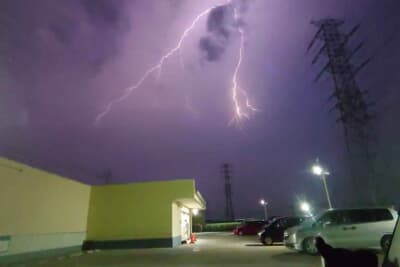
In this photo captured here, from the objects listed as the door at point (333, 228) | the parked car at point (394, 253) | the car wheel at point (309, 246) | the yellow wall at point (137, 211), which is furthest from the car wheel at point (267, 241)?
the parked car at point (394, 253)

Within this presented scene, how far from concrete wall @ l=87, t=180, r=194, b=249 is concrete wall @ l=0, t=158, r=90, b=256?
131 cm

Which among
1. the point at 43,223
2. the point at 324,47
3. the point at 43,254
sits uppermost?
the point at 324,47

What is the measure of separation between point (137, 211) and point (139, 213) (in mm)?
171

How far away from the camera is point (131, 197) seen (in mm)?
16828

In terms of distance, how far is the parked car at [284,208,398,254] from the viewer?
9.62 meters

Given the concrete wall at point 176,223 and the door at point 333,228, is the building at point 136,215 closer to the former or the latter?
the concrete wall at point 176,223

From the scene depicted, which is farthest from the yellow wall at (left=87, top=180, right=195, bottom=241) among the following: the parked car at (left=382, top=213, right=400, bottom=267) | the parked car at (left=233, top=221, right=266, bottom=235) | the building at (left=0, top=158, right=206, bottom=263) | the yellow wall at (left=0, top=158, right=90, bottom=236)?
the parked car at (left=382, top=213, right=400, bottom=267)

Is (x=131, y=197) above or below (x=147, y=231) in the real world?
above

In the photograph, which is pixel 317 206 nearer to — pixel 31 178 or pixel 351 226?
pixel 351 226

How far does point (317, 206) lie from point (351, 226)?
33749mm

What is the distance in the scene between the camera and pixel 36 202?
1172cm

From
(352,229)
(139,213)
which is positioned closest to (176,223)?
(139,213)

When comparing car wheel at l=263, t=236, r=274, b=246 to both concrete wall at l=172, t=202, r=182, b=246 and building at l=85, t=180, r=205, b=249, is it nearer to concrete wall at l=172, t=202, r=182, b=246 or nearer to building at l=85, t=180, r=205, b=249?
building at l=85, t=180, r=205, b=249

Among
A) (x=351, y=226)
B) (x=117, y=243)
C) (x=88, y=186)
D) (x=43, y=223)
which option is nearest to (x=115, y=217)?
(x=117, y=243)
